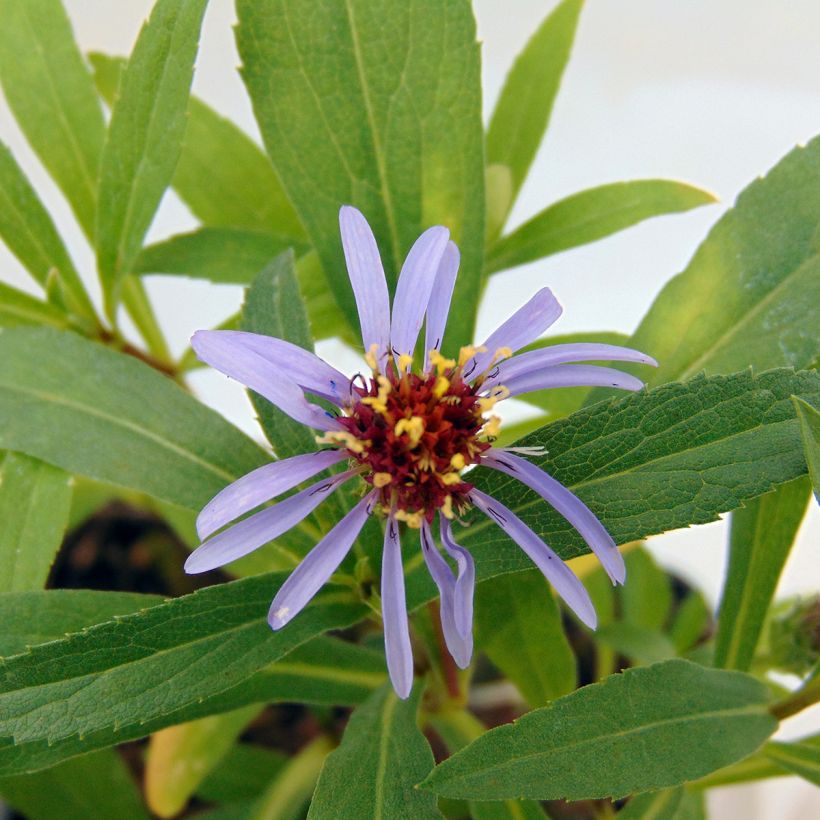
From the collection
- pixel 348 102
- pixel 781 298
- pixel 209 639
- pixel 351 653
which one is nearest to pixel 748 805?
pixel 351 653

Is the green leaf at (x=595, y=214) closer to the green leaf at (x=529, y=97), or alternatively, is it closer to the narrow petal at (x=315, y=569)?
the green leaf at (x=529, y=97)

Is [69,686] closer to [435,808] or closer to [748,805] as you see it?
[435,808]

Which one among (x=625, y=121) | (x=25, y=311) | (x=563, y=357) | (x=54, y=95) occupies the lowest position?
(x=563, y=357)

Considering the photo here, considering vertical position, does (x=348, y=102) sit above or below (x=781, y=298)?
above

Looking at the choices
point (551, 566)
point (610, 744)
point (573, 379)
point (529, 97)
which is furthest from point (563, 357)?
point (529, 97)

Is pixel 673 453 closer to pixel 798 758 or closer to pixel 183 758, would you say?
pixel 798 758
